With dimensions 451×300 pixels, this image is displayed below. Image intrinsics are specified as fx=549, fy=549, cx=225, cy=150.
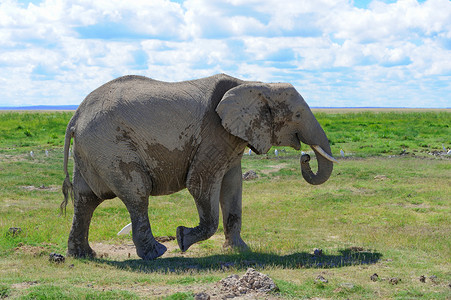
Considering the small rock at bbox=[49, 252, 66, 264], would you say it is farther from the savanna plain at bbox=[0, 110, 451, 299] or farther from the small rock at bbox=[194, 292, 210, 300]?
the small rock at bbox=[194, 292, 210, 300]

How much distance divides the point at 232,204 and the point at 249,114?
1.95 meters

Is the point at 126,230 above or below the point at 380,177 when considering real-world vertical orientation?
below

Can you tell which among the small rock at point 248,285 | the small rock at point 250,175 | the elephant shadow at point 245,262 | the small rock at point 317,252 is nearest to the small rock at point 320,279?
the small rock at point 248,285

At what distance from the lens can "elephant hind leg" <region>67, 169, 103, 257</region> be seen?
32.7ft

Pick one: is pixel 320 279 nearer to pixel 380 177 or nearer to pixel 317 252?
pixel 317 252

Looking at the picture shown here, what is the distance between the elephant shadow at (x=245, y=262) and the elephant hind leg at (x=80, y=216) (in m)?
0.62

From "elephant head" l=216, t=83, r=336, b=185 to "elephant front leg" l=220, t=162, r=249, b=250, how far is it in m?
0.88

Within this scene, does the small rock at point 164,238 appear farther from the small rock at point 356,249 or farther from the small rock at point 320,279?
the small rock at point 320,279

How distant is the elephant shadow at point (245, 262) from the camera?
8.77 m

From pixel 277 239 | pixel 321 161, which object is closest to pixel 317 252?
pixel 321 161

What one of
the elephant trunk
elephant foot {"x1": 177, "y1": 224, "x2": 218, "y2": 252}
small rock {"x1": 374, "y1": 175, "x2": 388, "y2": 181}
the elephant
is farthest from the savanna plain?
the elephant trunk

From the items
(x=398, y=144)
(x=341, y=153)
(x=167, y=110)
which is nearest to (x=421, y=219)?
(x=167, y=110)

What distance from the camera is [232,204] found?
10.6 meters

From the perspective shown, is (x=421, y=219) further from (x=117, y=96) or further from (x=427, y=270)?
(x=117, y=96)
